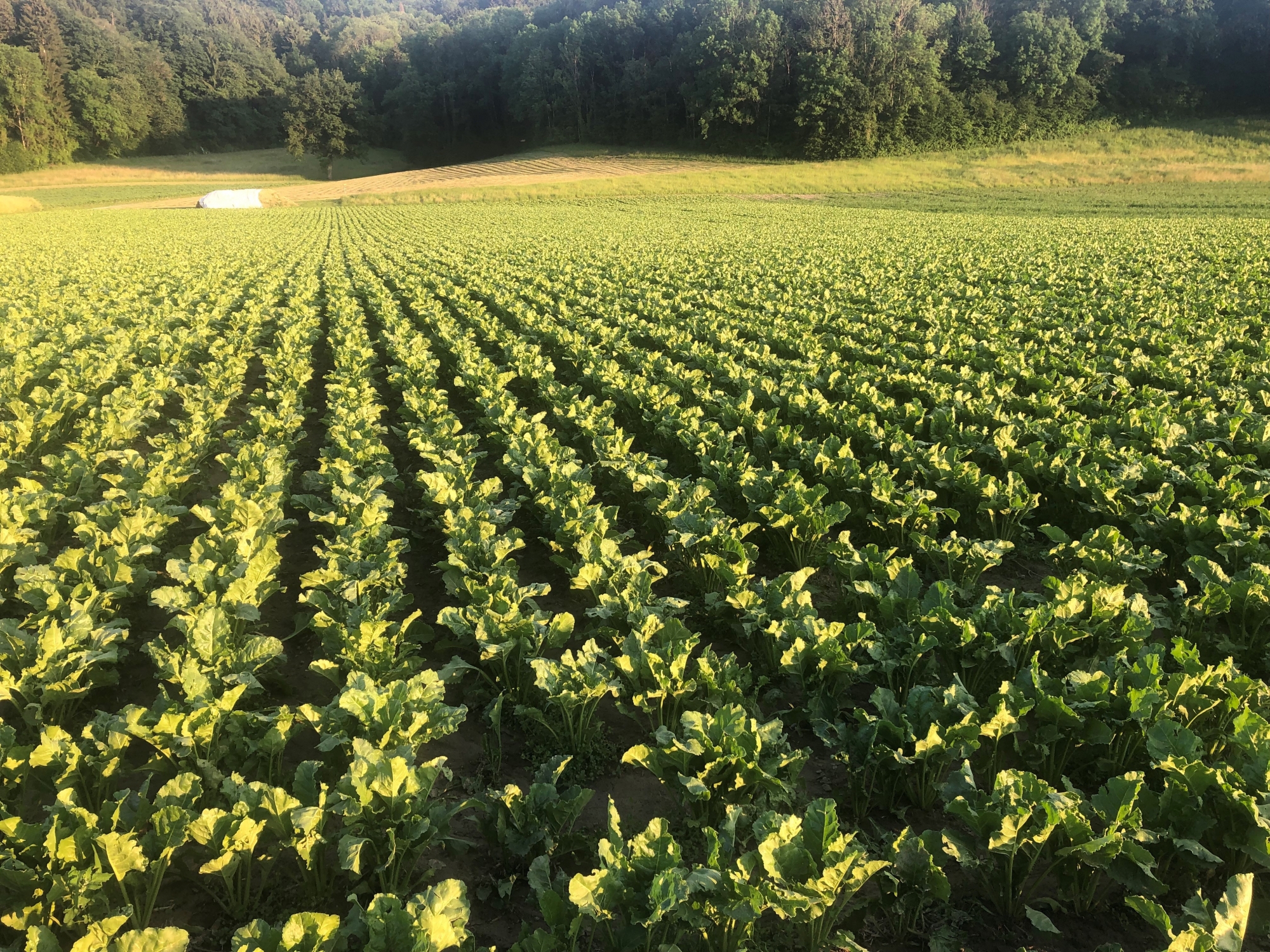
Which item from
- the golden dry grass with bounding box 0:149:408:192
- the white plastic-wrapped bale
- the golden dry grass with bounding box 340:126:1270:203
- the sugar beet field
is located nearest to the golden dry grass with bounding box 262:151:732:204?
the golden dry grass with bounding box 340:126:1270:203

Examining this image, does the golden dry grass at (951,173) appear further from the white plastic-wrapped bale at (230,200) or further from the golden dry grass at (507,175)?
the white plastic-wrapped bale at (230,200)

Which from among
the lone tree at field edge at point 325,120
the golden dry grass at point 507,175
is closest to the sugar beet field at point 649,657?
the golden dry grass at point 507,175

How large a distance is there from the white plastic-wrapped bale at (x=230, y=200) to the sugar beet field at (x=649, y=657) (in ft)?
195

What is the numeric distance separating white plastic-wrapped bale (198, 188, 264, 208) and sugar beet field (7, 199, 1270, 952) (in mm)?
59415

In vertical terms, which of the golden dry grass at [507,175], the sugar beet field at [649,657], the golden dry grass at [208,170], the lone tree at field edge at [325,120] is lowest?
the sugar beet field at [649,657]

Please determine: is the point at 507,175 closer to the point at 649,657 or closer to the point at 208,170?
the point at 208,170

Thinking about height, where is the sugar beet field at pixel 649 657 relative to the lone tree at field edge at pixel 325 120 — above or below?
below

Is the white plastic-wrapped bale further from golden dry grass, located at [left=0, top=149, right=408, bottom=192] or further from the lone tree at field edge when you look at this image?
the lone tree at field edge

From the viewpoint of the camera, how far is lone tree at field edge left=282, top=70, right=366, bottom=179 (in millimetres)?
89688

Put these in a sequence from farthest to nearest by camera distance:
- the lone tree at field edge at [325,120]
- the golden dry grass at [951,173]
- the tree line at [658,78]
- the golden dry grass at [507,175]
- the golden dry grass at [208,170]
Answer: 1. the lone tree at field edge at [325,120]
2. the golden dry grass at [208,170]
3. the tree line at [658,78]
4. the golden dry grass at [507,175]
5. the golden dry grass at [951,173]

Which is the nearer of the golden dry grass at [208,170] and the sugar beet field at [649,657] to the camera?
the sugar beet field at [649,657]

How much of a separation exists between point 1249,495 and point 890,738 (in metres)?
4.73

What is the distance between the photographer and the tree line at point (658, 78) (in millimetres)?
75625

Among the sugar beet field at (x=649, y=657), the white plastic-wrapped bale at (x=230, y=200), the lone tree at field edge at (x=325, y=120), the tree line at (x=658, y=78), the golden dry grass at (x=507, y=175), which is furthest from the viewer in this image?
the lone tree at field edge at (x=325, y=120)
